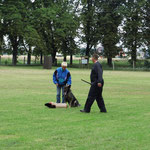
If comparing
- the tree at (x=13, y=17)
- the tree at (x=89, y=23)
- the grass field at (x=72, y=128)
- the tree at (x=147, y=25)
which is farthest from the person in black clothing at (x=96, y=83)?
the tree at (x=89, y=23)

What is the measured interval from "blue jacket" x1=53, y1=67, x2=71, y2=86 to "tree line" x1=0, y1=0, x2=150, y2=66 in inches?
1740

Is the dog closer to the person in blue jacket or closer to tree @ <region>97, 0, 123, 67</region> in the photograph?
the person in blue jacket

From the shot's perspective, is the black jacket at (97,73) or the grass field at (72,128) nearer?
the grass field at (72,128)

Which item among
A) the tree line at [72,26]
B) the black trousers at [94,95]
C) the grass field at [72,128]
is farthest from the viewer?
the tree line at [72,26]

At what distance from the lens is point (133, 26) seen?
6431cm

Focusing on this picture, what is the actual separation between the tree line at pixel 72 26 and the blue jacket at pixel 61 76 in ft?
145

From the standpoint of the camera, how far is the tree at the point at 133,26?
64125 millimetres

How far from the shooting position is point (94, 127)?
31.4 ft

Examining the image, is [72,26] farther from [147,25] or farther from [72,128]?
[72,128]

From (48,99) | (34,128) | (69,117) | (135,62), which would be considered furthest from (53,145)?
(135,62)

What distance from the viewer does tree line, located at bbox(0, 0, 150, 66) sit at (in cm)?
5875

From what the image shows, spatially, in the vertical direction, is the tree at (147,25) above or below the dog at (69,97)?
above

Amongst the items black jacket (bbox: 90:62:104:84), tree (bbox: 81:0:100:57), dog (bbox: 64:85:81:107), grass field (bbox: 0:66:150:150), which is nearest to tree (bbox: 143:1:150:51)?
tree (bbox: 81:0:100:57)

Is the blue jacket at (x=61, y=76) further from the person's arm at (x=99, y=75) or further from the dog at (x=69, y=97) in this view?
the person's arm at (x=99, y=75)
